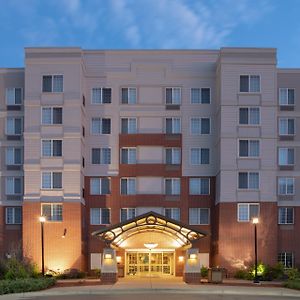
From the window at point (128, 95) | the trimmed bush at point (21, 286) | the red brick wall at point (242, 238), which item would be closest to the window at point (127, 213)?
the red brick wall at point (242, 238)

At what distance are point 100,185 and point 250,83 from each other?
1488cm

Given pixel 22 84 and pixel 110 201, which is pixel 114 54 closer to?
pixel 22 84

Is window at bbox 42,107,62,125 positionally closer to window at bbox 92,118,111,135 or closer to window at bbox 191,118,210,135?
window at bbox 92,118,111,135

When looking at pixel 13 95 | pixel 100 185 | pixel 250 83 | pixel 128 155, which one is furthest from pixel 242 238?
pixel 13 95

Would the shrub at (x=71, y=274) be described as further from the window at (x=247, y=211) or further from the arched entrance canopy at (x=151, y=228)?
the window at (x=247, y=211)

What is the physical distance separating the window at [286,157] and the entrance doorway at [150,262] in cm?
1189

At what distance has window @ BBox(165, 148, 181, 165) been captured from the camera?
162ft

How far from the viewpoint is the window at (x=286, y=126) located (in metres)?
49.3

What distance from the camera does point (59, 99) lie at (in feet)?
153

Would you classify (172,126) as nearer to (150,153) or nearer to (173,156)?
(173,156)

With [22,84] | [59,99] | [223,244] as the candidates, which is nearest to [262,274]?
[223,244]

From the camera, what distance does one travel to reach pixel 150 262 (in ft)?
159

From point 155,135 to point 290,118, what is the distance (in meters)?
11.4

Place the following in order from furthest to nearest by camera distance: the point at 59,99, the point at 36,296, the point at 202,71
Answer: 1. the point at 202,71
2. the point at 59,99
3. the point at 36,296
